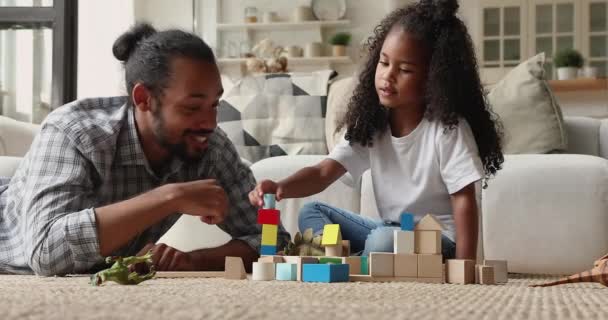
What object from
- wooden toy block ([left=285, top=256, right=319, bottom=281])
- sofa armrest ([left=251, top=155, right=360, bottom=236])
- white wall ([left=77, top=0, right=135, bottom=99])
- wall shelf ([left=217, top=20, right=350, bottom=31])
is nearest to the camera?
wooden toy block ([left=285, top=256, right=319, bottom=281])

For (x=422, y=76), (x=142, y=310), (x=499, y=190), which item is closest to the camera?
(x=142, y=310)

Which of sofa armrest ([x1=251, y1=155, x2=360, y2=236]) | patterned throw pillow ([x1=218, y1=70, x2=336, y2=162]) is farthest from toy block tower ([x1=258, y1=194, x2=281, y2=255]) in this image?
patterned throw pillow ([x1=218, y1=70, x2=336, y2=162])

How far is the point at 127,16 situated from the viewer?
5965 mm

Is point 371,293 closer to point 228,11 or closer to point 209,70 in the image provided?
point 209,70

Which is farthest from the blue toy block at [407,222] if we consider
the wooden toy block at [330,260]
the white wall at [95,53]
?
the white wall at [95,53]

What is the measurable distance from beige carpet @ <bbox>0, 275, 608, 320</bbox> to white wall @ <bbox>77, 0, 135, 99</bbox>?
4443 millimetres

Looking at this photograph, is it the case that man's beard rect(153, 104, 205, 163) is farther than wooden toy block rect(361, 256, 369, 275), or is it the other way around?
Result: man's beard rect(153, 104, 205, 163)

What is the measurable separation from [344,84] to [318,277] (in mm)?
1361

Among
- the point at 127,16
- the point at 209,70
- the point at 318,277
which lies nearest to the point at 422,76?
the point at 209,70

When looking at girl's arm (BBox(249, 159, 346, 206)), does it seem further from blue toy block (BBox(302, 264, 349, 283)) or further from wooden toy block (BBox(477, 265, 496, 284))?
wooden toy block (BBox(477, 265, 496, 284))

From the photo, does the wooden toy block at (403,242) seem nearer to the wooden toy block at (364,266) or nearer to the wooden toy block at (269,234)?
the wooden toy block at (364,266)

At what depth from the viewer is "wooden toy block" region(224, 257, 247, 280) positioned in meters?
1.45

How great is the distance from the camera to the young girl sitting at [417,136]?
1.68 metres

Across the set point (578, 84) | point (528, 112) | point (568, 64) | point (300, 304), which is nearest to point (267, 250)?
point (300, 304)
